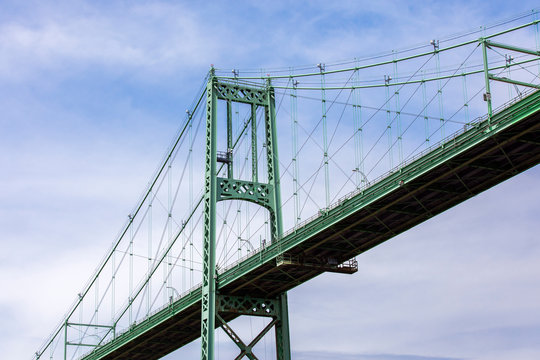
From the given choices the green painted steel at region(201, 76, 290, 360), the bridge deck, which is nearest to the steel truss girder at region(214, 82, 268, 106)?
the green painted steel at region(201, 76, 290, 360)

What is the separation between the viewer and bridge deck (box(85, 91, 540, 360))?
52781mm

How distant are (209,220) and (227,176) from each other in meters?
4.62

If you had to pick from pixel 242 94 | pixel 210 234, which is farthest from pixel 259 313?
pixel 242 94

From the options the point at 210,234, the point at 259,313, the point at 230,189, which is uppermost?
the point at 230,189

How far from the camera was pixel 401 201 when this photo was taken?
59.6m

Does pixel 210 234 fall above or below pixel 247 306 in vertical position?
above

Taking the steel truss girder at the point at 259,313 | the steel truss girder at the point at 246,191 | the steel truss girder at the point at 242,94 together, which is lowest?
the steel truss girder at the point at 259,313

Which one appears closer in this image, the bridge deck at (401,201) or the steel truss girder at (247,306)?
the bridge deck at (401,201)

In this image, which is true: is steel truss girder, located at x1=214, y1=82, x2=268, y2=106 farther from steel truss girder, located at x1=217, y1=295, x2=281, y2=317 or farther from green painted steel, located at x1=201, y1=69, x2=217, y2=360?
steel truss girder, located at x1=217, y1=295, x2=281, y2=317

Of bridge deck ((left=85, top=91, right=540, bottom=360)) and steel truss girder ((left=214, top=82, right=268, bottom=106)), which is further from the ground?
steel truss girder ((left=214, top=82, right=268, bottom=106))

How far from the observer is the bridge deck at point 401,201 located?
52781 mm

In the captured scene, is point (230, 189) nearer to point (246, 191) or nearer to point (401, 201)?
point (246, 191)

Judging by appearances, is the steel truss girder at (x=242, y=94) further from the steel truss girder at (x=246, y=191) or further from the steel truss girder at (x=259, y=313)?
the steel truss girder at (x=259, y=313)

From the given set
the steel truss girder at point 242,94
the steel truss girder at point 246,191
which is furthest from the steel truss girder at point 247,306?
the steel truss girder at point 242,94
